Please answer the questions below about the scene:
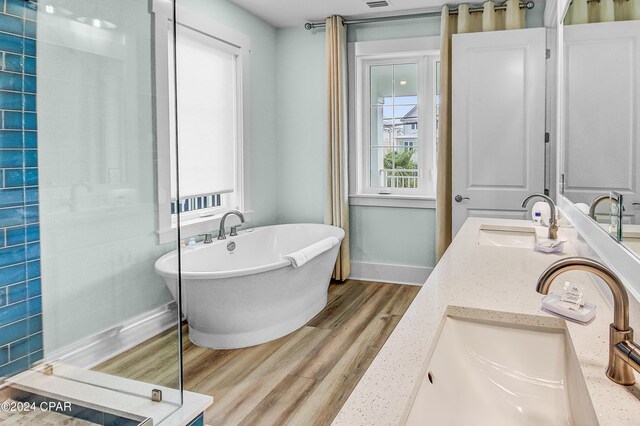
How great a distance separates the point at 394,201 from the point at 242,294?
2030 millimetres

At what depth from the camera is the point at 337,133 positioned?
14.2 feet

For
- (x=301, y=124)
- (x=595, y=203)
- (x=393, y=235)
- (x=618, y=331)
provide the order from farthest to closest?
1. (x=301, y=124)
2. (x=393, y=235)
3. (x=595, y=203)
4. (x=618, y=331)

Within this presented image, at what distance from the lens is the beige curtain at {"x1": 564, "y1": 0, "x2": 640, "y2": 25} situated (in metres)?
1.09

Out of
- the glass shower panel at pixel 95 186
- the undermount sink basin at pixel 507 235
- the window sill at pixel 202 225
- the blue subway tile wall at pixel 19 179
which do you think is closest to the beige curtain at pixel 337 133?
the window sill at pixel 202 225

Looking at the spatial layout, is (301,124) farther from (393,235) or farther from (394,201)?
(393,235)

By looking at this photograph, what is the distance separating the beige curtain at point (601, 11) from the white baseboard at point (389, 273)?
2.71 metres

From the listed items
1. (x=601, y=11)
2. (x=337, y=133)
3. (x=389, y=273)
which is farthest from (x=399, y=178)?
(x=601, y=11)

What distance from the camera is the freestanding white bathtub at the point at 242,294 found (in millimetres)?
2808

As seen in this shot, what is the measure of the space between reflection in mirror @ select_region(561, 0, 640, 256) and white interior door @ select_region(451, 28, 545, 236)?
1708mm

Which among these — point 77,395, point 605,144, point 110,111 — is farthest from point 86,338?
point 605,144

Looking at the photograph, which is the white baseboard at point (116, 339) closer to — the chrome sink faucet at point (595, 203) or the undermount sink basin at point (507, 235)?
the chrome sink faucet at point (595, 203)

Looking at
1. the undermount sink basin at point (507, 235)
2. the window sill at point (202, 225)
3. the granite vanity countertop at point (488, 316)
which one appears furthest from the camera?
the window sill at point (202, 225)

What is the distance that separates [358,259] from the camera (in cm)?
461

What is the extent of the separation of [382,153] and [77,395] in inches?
140
